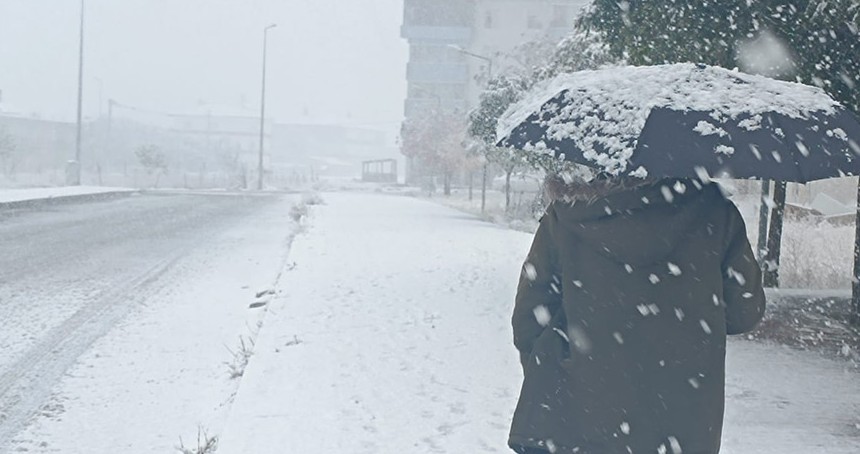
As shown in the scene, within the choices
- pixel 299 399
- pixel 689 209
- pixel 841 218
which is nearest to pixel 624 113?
A: pixel 689 209

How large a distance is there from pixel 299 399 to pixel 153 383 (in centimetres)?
174

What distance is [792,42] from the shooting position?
26.5ft

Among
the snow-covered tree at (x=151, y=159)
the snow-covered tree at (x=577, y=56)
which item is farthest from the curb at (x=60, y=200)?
the snow-covered tree at (x=151, y=159)

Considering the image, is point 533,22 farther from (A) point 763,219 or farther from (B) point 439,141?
(A) point 763,219

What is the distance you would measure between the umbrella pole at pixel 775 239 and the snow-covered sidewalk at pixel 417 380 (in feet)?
9.89

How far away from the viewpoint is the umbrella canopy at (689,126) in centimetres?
332

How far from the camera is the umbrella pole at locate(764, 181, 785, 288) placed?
11336 millimetres

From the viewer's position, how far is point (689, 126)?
3463 millimetres

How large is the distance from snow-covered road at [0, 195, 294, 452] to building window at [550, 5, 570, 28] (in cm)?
5899

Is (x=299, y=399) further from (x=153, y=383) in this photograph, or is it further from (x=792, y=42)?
(x=792, y=42)

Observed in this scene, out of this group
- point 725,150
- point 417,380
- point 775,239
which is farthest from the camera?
point 775,239

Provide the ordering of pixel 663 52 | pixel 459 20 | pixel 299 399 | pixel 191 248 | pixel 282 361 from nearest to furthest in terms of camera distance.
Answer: pixel 299 399 → pixel 282 361 → pixel 663 52 → pixel 191 248 → pixel 459 20

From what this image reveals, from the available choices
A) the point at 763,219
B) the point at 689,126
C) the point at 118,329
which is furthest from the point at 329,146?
the point at 689,126

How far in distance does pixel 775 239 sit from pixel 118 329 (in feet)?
23.5
